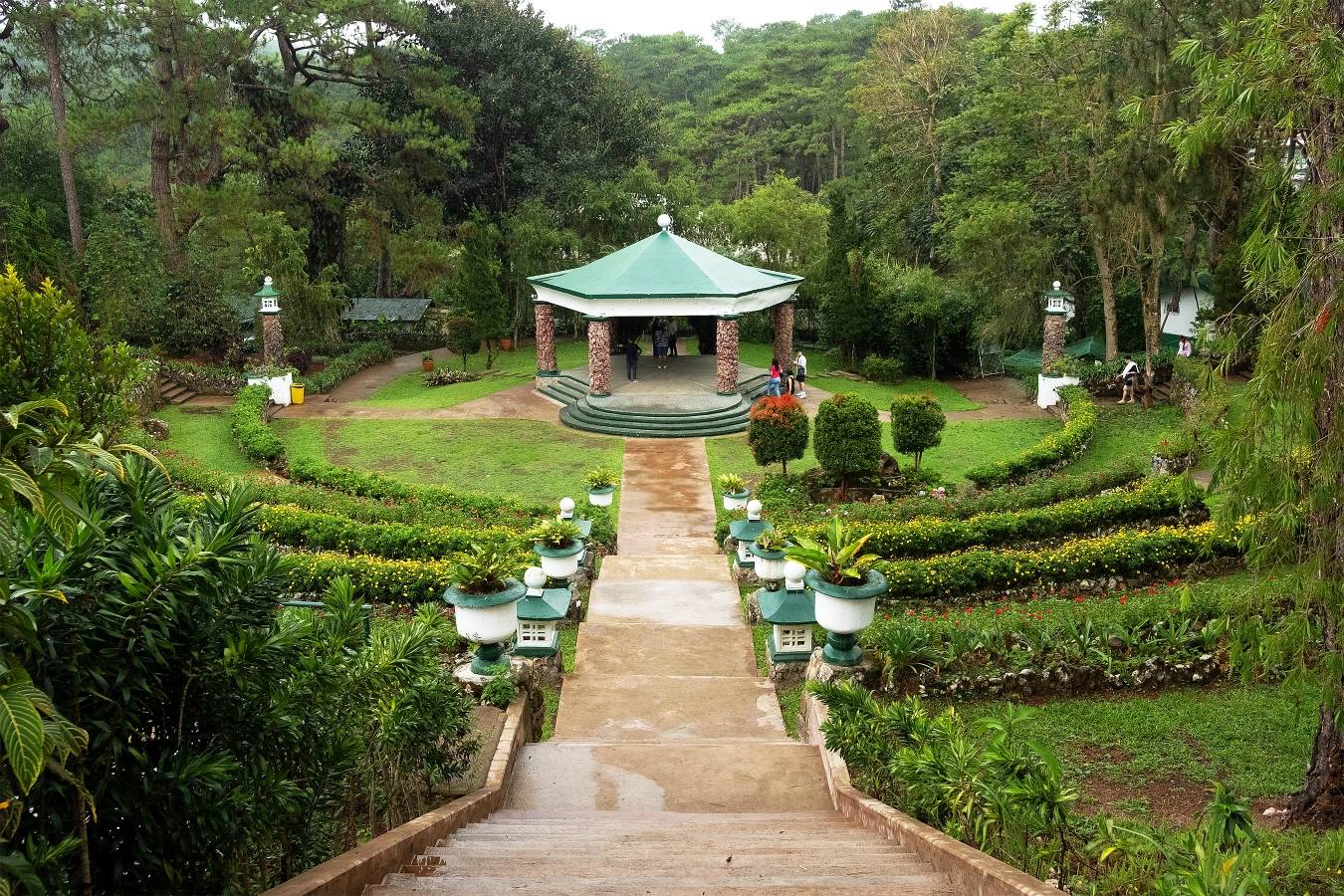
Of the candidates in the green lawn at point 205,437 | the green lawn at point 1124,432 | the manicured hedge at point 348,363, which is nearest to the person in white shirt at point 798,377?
the green lawn at point 1124,432

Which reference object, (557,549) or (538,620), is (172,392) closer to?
(557,549)

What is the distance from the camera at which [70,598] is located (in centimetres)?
367

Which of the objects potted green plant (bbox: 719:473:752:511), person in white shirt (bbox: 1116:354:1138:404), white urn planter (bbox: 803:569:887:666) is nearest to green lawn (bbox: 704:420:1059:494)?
person in white shirt (bbox: 1116:354:1138:404)

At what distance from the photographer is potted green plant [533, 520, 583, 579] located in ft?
40.4

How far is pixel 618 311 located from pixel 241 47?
14.8 metres

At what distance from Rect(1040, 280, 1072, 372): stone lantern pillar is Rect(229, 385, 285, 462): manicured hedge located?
59.3 feet

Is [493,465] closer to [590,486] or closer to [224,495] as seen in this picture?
[590,486]

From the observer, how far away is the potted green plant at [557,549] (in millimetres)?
12312

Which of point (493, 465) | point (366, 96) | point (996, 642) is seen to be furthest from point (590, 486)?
point (366, 96)

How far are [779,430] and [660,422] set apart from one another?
21.6 ft

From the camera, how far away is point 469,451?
22609mm

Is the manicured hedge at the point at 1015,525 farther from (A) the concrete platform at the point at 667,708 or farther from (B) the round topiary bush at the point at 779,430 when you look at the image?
(B) the round topiary bush at the point at 779,430

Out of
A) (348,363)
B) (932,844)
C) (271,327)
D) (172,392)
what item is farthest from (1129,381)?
(172,392)

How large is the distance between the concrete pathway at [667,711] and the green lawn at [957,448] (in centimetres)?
498
